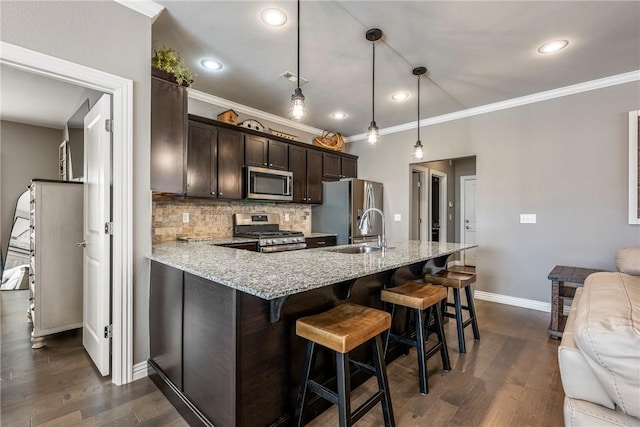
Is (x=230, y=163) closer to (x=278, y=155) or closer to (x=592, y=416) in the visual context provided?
(x=278, y=155)

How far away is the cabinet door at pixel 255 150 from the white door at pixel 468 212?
4.63 meters

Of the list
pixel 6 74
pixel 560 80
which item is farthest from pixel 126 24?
pixel 560 80

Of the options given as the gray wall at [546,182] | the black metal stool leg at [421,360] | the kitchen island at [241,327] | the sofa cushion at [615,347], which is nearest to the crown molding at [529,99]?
the gray wall at [546,182]

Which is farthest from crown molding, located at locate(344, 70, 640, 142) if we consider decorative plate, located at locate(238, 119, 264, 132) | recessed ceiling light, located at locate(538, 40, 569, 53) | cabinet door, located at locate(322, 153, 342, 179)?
decorative plate, located at locate(238, 119, 264, 132)

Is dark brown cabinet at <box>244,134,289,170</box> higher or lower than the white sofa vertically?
higher

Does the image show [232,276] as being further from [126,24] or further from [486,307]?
[486,307]

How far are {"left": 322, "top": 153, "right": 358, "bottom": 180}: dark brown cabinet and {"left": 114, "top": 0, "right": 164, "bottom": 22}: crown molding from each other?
2942mm

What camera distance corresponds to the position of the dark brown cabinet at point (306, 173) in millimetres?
4344

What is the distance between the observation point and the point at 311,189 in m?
4.57

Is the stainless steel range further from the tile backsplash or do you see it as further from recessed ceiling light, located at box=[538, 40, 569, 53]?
recessed ceiling light, located at box=[538, 40, 569, 53]

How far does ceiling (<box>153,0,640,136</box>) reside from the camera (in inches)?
84.8

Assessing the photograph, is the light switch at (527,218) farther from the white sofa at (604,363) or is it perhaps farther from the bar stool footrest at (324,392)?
the bar stool footrest at (324,392)

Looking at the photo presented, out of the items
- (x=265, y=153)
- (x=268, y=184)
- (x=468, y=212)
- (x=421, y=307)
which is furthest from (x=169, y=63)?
(x=468, y=212)

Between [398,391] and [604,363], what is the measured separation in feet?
4.44
